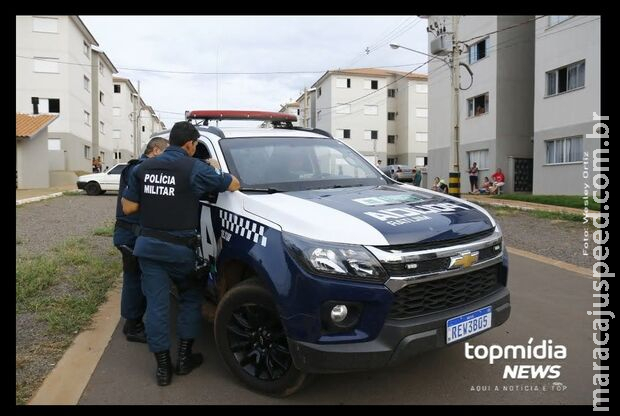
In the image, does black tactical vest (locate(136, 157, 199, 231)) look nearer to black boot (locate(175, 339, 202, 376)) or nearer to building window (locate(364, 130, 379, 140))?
black boot (locate(175, 339, 202, 376))

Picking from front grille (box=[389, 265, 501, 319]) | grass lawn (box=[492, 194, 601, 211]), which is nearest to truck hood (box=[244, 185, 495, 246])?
front grille (box=[389, 265, 501, 319])

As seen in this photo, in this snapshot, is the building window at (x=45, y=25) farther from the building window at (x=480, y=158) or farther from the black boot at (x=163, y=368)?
the black boot at (x=163, y=368)

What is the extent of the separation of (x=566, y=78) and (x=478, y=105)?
6.30 m

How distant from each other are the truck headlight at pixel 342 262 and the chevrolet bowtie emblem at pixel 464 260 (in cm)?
49

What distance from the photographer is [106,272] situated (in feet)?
21.3

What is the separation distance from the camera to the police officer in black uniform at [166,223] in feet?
11.4

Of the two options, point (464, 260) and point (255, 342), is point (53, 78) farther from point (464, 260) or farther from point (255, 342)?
point (464, 260)

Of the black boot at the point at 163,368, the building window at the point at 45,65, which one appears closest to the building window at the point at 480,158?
the black boot at the point at 163,368

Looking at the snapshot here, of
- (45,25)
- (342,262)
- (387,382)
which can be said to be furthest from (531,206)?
(45,25)

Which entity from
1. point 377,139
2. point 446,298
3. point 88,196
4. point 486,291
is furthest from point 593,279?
point 377,139

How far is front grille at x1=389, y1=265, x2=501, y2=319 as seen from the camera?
293cm
